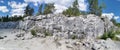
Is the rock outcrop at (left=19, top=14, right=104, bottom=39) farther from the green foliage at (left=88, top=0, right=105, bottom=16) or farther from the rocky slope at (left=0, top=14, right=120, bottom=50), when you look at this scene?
the green foliage at (left=88, top=0, right=105, bottom=16)

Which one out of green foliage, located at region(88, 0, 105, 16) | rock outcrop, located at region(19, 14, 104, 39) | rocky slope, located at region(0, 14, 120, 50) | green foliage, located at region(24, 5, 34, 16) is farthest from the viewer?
green foliage, located at region(24, 5, 34, 16)

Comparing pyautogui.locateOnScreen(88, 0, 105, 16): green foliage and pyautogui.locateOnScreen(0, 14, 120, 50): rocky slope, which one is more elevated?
pyautogui.locateOnScreen(88, 0, 105, 16): green foliage

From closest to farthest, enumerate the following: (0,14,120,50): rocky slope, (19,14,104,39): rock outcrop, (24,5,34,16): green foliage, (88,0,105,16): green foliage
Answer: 1. (0,14,120,50): rocky slope
2. (19,14,104,39): rock outcrop
3. (88,0,105,16): green foliage
4. (24,5,34,16): green foliage

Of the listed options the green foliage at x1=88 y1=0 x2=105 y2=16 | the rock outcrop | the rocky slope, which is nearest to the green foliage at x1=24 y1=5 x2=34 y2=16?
the green foliage at x1=88 y1=0 x2=105 y2=16

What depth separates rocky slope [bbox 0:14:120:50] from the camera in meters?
27.6

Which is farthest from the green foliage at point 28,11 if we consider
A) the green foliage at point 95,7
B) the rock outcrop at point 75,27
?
the rock outcrop at point 75,27

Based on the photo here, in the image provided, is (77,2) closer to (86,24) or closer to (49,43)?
(86,24)

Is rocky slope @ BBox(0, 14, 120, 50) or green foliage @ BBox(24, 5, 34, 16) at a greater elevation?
green foliage @ BBox(24, 5, 34, 16)

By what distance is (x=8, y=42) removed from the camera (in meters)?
30.3

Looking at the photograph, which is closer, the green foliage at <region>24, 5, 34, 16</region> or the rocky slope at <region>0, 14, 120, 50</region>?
the rocky slope at <region>0, 14, 120, 50</region>

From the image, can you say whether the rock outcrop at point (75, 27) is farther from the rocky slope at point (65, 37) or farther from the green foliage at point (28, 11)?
the green foliage at point (28, 11)

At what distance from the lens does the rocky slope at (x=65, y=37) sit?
90.6 feet

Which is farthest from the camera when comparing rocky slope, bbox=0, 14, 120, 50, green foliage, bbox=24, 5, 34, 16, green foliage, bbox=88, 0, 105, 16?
green foliage, bbox=24, 5, 34, 16

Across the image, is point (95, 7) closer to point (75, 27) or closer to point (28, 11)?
point (75, 27)
